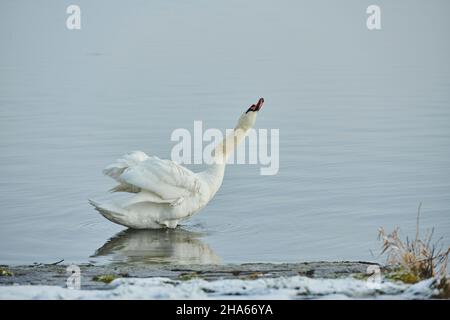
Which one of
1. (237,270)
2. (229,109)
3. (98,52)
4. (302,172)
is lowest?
(237,270)

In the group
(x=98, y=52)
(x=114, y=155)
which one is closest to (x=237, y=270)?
(x=114, y=155)

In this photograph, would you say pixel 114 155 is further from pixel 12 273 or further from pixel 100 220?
pixel 12 273

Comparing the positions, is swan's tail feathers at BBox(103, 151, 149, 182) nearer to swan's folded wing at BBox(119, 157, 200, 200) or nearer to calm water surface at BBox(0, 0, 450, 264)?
swan's folded wing at BBox(119, 157, 200, 200)

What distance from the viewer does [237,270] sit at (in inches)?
330

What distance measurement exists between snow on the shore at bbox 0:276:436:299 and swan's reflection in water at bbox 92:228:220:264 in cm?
217

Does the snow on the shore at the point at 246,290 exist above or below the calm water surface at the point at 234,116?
below

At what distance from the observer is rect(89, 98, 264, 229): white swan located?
416 inches

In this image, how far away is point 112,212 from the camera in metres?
10.6

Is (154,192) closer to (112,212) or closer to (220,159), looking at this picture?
(112,212)

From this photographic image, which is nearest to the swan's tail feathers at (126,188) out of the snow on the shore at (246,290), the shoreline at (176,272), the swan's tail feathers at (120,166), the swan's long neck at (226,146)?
the swan's tail feathers at (120,166)

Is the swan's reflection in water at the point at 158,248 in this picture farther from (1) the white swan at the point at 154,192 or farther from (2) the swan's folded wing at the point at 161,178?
(2) the swan's folded wing at the point at 161,178

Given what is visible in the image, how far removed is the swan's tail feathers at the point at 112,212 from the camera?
34.5 ft

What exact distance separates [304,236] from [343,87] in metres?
7.63

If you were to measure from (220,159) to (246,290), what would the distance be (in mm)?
4172
